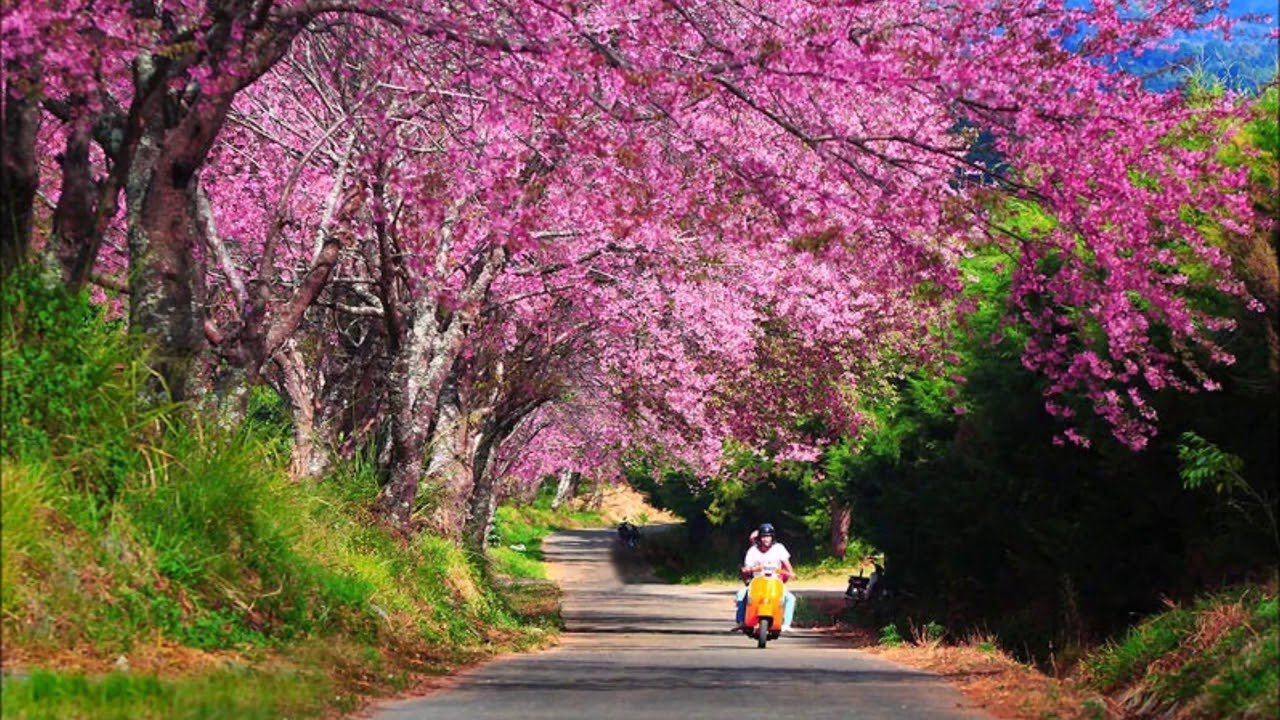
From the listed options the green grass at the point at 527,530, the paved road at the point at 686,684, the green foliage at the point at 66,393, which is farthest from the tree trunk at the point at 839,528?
the green foliage at the point at 66,393

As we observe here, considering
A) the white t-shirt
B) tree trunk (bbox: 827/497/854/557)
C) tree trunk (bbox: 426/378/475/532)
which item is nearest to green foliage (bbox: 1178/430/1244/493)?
the white t-shirt

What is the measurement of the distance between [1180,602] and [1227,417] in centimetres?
165

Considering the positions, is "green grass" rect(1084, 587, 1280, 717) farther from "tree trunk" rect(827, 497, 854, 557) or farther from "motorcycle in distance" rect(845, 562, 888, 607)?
"tree trunk" rect(827, 497, 854, 557)

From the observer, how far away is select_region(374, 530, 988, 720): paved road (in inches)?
523

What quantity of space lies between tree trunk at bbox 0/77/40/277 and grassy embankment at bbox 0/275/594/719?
722 mm

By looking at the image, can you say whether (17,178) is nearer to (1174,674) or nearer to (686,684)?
(686,684)

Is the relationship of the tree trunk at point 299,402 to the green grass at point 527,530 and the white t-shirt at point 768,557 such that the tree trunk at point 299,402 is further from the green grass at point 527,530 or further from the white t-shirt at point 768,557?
the green grass at point 527,530

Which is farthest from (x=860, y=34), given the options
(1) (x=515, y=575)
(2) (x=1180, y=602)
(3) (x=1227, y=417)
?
(1) (x=515, y=575)

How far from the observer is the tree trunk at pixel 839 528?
2427 inches

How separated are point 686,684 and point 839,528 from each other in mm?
47271

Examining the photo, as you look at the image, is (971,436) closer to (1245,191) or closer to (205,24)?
(1245,191)

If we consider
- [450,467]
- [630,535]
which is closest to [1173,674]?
[450,467]

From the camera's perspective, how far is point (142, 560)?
12148 mm

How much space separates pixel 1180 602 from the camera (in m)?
16.5
